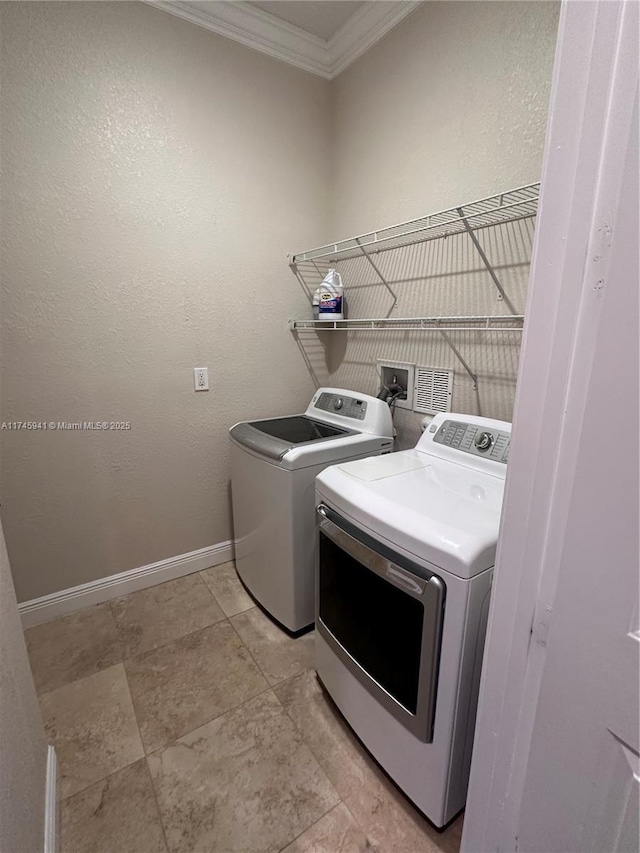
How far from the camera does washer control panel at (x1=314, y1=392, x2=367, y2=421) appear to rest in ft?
6.09

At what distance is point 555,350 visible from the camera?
0.52 metres

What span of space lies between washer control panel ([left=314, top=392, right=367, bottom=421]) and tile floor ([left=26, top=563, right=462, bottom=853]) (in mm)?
1031

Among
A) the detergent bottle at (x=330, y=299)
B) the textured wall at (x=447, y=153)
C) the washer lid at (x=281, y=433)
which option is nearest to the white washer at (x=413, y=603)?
the washer lid at (x=281, y=433)

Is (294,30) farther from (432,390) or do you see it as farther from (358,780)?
(358,780)

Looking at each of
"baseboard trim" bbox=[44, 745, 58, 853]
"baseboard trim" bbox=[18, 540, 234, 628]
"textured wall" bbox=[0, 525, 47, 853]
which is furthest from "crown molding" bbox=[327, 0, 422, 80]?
"baseboard trim" bbox=[44, 745, 58, 853]

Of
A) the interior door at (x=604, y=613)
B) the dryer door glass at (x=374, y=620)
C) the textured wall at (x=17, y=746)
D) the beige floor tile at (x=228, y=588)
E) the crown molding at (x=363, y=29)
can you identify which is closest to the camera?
the interior door at (x=604, y=613)

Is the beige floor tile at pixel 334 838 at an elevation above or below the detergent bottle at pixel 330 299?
below

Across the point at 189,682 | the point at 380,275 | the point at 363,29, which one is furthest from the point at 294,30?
the point at 189,682

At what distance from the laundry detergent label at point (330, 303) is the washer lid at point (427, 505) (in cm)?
93

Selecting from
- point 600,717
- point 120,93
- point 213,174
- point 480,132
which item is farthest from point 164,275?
point 600,717

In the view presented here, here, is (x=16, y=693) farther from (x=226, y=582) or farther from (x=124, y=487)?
(x=226, y=582)

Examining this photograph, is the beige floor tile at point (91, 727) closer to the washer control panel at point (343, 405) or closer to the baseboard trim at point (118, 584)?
the baseboard trim at point (118, 584)

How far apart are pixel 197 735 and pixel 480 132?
2.34 m

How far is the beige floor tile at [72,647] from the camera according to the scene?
60.2 inches
